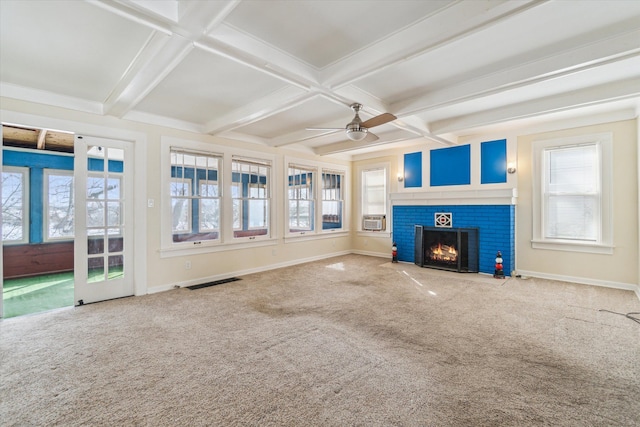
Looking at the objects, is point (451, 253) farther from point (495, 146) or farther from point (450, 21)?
point (450, 21)

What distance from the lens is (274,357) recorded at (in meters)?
2.47

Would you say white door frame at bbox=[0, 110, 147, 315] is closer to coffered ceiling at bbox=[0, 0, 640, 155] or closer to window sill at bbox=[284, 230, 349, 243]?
coffered ceiling at bbox=[0, 0, 640, 155]

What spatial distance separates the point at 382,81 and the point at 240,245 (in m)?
3.76

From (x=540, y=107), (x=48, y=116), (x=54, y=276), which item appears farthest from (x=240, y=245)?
(x=540, y=107)

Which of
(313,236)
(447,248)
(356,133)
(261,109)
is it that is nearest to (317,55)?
(356,133)

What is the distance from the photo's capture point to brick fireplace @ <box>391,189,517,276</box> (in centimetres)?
535

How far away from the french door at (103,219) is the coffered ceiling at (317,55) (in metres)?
0.60

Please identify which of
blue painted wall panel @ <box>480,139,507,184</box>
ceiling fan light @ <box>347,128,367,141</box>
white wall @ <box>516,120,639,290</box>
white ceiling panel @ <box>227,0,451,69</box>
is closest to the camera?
white ceiling panel @ <box>227,0,451,69</box>

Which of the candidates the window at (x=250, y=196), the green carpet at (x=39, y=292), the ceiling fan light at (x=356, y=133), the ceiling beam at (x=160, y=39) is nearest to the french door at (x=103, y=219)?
the green carpet at (x=39, y=292)

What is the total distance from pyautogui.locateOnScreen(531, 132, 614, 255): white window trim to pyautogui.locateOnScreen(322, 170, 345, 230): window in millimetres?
4146

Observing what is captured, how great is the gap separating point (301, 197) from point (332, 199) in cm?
104

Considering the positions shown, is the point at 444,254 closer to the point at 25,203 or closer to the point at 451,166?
the point at 451,166

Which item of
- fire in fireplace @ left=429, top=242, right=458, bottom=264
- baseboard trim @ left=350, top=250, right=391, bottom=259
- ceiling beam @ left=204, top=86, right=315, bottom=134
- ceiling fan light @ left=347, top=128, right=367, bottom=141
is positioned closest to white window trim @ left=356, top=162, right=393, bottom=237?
baseboard trim @ left=350, top=250, right=391, bottom=259

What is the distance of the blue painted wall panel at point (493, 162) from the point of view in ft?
18.1
